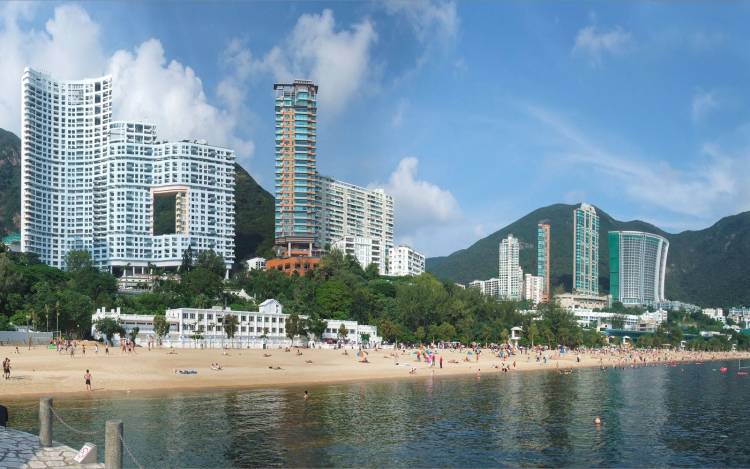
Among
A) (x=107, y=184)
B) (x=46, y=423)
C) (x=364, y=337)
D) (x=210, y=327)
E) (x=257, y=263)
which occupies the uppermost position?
(x=107, y=184)

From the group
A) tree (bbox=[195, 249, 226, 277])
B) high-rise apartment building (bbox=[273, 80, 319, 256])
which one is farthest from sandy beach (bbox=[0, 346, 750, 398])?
high-rise apartment building (bbox=[273, 80, 319, 256])

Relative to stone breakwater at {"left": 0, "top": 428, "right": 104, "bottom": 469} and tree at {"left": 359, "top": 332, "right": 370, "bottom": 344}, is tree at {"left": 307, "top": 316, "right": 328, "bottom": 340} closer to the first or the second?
tree at {"left": 359, "top": 332, "right": 370, "bottom": 344}

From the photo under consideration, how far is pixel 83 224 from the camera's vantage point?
168 meters

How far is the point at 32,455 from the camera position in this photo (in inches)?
741

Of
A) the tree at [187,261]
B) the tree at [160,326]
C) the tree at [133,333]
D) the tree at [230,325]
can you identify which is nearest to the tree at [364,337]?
the tree at [230,325]

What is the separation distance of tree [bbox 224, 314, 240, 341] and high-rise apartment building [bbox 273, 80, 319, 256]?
248 feet

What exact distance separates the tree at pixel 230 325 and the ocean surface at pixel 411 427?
32.9m

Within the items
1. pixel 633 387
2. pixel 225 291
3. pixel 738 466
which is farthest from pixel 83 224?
pixel 738 466

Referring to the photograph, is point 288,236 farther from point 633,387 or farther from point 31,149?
point 633,387

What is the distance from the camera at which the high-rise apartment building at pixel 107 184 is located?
157750mm

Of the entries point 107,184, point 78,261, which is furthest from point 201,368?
point 107,184

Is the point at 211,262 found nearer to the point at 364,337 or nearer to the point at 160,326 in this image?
the point at 364,337

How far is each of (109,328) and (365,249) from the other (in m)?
108

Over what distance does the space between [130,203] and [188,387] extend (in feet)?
379
